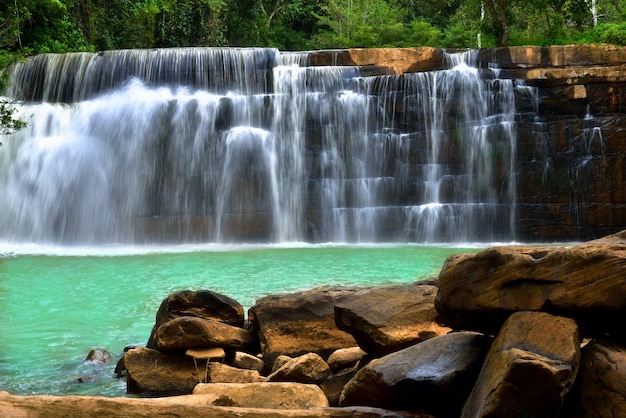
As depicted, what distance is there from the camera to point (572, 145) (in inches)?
776

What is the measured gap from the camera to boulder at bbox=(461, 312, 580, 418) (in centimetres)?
376

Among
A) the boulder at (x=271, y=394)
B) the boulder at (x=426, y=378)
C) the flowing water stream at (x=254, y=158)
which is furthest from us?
the flowing water stream at (x=254, y=158)

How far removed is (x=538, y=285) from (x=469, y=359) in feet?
2.20

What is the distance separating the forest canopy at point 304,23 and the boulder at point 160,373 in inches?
649

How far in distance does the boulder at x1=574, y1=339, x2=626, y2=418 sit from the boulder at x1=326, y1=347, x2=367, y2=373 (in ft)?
7.72

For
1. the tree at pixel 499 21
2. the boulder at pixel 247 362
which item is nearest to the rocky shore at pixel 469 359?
the boulder at pixel 247 362

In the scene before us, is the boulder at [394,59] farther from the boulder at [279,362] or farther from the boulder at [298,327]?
the boulder at [279,362]

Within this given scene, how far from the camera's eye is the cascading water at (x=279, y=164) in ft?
63.9

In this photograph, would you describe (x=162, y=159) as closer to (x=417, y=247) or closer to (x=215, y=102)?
(x=215, y=102)

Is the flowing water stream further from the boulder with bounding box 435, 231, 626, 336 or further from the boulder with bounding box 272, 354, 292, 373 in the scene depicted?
the boulder with bounding box 435, 231, 626, 336

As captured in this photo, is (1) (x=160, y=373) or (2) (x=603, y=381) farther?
(1) (x=160, y=373)

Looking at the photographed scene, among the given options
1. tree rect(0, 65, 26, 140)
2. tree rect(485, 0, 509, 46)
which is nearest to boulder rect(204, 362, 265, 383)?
tree rect(0, 65, 26, 140)

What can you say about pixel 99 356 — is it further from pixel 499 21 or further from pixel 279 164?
pixel 499 21

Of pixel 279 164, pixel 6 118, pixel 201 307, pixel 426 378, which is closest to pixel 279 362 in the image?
pixel 201 307
